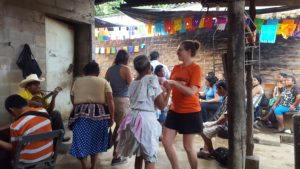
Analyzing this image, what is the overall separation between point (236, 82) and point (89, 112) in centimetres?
178

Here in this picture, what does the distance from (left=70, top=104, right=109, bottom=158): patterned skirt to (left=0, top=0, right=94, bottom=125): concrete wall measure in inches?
56.5

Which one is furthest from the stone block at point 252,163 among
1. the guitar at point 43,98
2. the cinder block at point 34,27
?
the cinder block at point 34,27

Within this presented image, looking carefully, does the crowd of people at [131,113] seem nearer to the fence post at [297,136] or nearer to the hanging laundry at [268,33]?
the fence post at [297,136]

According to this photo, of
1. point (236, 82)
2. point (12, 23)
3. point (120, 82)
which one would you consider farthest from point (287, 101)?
point (12, 23)

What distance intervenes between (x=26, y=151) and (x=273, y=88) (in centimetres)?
723

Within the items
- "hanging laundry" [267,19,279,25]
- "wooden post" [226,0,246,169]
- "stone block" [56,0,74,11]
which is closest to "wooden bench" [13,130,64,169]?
"wooden post" [226,0,246,169]

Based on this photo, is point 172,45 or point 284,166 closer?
point 284,166

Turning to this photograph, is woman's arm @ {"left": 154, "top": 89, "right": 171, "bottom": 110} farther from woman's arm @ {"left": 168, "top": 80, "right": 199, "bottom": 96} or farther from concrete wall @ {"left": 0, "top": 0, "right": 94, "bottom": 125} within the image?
concrete wall @ {"left": 0, "top": 0, "right": 94, "bottom": 125}

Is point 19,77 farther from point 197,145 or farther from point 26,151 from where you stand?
point 197,145

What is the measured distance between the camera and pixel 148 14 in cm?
873

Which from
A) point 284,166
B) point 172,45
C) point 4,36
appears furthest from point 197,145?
point 172,45

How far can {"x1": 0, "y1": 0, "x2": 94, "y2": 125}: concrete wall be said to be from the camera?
4586mm

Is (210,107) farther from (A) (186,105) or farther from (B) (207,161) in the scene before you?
(A) (186,105)

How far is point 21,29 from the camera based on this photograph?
492 cm
